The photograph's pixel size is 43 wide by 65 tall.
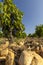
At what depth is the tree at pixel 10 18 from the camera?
37906 mm

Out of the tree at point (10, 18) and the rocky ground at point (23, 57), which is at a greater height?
the tree at point (10, 18)

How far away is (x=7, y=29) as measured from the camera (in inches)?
1577

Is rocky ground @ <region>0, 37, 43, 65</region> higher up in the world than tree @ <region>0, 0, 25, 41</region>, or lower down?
lower down

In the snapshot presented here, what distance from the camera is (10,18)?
4038 centimetres

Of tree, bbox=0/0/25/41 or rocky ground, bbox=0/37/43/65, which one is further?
tree, bbox=0/0/25/41

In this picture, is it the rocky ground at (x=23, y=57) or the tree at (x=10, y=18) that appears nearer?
the rocky ground at (x=23, y=57)

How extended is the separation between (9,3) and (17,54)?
90.6 ft

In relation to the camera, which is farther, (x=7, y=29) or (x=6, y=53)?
(x=7, y=29)

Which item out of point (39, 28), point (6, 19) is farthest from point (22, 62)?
point (39, 28)

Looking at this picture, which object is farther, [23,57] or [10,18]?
[10,18]

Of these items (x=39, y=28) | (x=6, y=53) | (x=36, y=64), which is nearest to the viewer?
(x=36, y=64)

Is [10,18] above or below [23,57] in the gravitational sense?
above

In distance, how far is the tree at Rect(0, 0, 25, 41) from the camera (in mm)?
37906

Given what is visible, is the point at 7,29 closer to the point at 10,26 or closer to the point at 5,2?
the point at 10,26
